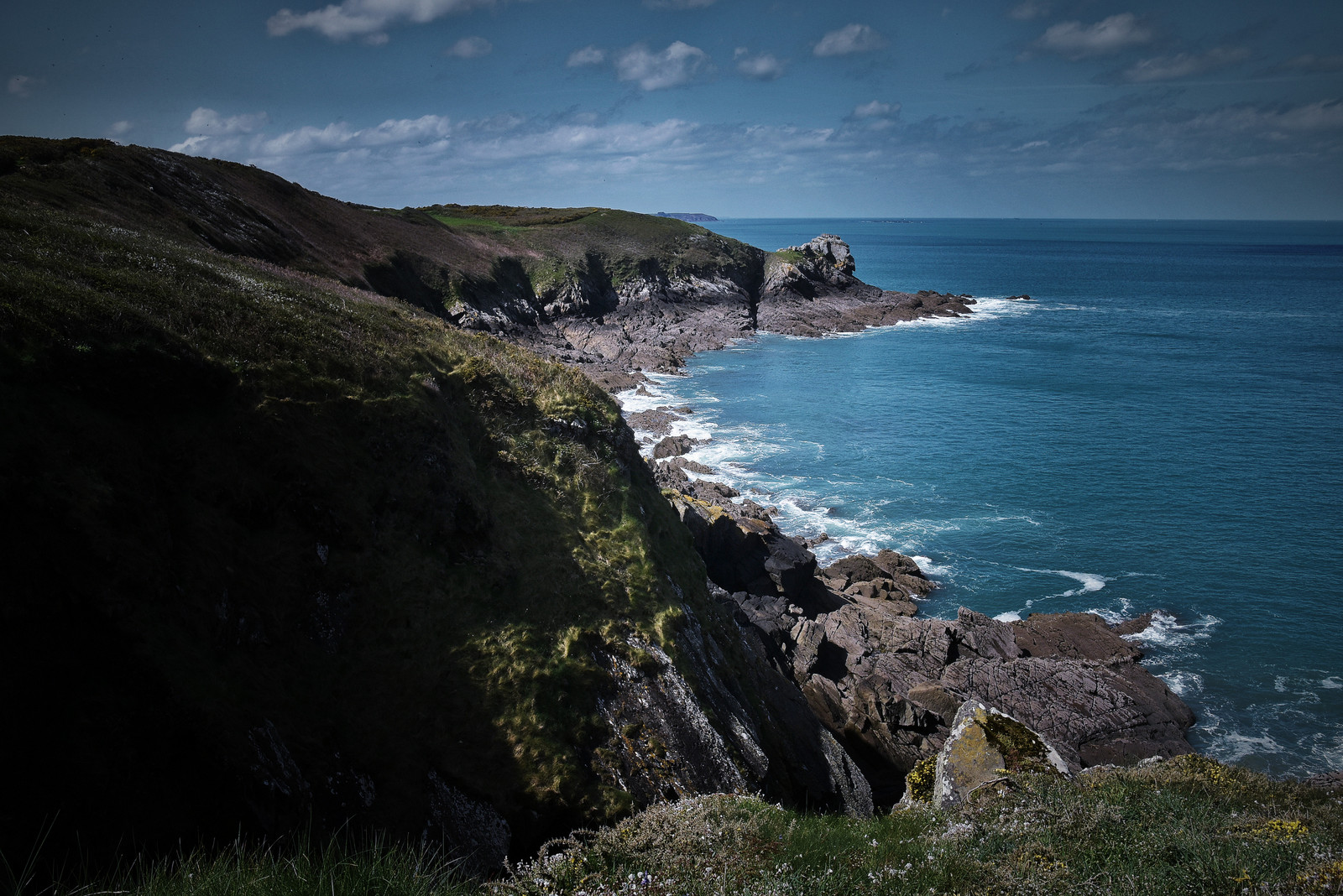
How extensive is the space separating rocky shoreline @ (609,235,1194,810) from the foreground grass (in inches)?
322

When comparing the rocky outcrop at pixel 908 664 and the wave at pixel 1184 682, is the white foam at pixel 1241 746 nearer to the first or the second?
the rocky outcrop at pixel 908 664

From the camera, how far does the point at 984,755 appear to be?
12703mm

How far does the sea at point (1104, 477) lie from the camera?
1117 inches

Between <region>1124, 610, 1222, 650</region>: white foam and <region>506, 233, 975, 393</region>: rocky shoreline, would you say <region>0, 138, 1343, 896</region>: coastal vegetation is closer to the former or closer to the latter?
<region>1124, 610, 1222, 650</region>: white foam

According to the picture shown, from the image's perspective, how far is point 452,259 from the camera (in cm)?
8012

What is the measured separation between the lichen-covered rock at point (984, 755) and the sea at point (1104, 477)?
633 inches

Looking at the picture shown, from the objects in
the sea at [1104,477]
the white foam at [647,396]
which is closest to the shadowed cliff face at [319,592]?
the sea at [1104,477]

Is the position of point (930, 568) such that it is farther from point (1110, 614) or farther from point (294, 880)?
point (294, 880)

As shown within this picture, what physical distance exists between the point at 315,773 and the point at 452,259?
77662mm

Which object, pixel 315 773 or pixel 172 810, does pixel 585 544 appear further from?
pixel 172 810

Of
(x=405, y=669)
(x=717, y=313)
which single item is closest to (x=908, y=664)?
(x=405, y=669)

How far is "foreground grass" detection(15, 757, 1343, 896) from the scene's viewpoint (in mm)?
6094

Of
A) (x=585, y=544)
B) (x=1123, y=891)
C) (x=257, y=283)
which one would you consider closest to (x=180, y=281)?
(x=257, y=283)

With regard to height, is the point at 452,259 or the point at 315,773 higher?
the point at 452,259
